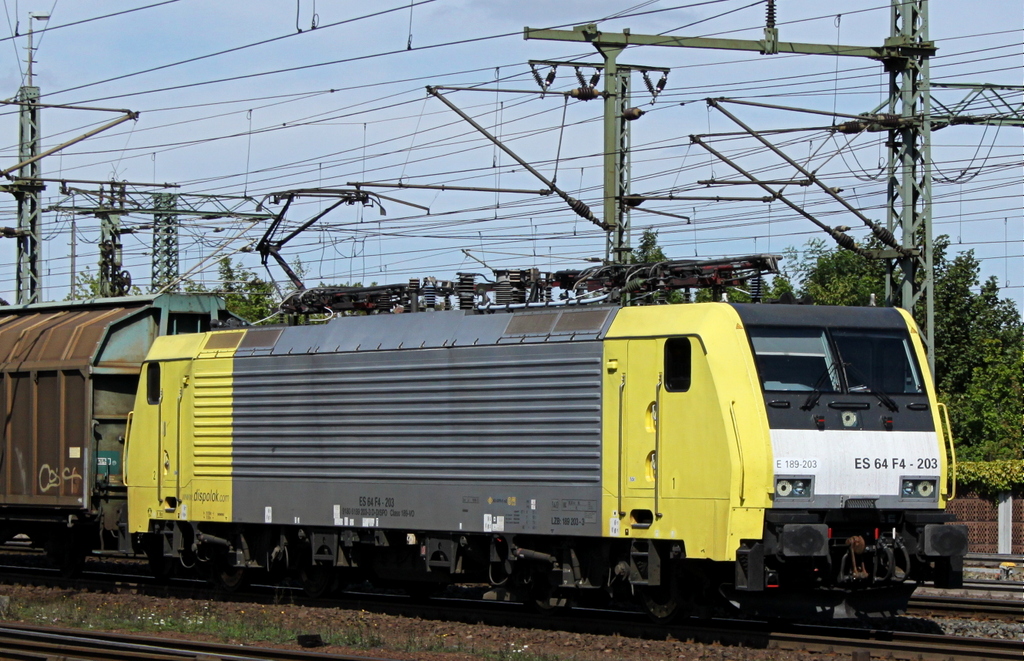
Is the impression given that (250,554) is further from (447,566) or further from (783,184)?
(783,184)

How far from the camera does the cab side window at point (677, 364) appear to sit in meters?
14.0

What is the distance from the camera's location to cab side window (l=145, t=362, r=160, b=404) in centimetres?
1947

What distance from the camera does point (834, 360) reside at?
14016 mm

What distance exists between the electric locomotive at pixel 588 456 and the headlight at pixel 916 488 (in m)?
0.01

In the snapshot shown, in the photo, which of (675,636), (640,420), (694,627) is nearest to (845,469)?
(640,420)

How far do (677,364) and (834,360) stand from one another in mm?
1571

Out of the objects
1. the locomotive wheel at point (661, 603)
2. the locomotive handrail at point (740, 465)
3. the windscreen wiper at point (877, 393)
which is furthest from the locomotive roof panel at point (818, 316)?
the locomotive wheel at point (661, 603)

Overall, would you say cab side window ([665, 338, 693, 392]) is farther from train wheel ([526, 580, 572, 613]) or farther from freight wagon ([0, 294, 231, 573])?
freight wagon ([0, 294, 231, 573])

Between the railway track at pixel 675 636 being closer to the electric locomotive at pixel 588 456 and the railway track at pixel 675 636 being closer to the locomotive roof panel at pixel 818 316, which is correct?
the electric locomotive at pixel 588 456

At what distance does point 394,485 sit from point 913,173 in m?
9.87

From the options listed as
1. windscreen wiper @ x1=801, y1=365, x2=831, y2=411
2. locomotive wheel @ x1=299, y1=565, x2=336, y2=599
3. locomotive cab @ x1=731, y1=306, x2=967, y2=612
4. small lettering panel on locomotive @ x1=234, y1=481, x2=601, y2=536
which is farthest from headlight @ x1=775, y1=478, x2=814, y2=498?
locomotive wheel @ x1=299, y1=565, x2=336, y2=599

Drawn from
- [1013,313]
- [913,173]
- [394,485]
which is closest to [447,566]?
[394,485]

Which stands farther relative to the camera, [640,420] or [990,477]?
[990,477]

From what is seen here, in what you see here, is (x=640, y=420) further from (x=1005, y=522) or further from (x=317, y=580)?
(x=1005, y=522)
